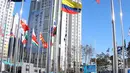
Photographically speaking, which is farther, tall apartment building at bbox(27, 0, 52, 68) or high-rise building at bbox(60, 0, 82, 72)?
high-rise building at bbox(60, 0, 82, 72)

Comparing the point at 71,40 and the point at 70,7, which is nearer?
the point at 70,7

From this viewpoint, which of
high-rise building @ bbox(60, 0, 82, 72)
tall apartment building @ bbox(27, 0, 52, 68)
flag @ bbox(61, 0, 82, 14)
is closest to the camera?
flag @ bbox(61, 0, 82, 14)

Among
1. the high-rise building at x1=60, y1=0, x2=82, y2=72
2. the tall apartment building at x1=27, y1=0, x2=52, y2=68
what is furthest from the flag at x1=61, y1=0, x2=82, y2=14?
the high-rise building at x1=60, y1=0, x2=82, y2=72

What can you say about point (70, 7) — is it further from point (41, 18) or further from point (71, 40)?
point (71, 40)

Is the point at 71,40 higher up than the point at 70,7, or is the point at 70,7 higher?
the point at 70,7


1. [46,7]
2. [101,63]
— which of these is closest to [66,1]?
[46,7]

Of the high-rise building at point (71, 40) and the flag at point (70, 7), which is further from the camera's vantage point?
the high-rise building at point (71, 40)

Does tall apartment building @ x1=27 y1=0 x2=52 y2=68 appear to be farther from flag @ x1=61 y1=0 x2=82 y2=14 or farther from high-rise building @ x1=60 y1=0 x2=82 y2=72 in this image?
flag @ x1=61 y1=0 x2=82 y2=14

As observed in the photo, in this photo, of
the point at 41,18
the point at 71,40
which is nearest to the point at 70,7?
the point at 41,18

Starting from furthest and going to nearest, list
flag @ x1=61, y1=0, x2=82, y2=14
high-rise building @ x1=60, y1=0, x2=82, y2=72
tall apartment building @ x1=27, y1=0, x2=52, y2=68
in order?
high-rise building @ x1=60, y1=0, x2=82, y2=72 < tall apartment building @ x1=27, y1=0, x2=52, y2=68 < flag @ x1=61, y1=0, x2=82, y2=14

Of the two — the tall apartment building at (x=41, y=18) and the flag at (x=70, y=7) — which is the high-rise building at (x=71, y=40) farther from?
the flag at (x=70, y=7)

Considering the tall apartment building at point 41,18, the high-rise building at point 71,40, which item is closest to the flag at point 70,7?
the tall apartment building at point 41,18

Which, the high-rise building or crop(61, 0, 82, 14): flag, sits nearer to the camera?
crop(61, 0, 82, 14): flag

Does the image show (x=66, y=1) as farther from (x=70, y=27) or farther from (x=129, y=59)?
(x=129, y=59)
